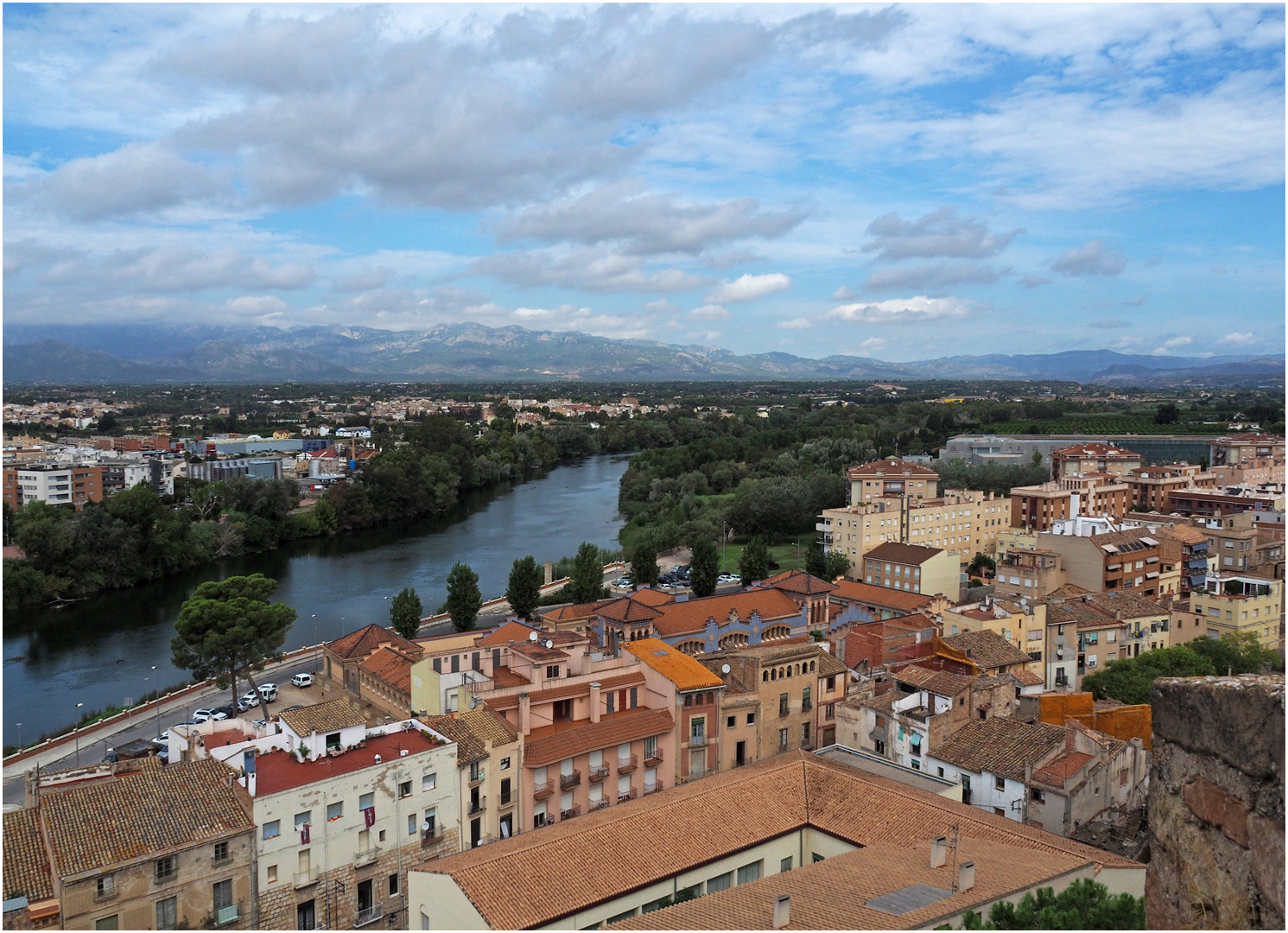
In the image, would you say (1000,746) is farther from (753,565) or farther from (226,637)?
(753,565)

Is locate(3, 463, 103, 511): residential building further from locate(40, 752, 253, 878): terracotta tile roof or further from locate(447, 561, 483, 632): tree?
locate(40, 752, 253, 878): terracotta tile roof

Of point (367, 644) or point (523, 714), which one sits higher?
point (523, 714)

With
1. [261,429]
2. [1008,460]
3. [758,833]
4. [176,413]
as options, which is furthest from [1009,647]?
[176,413]

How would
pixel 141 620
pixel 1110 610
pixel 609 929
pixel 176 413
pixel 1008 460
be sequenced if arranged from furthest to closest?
pixel 176 413
pixel 1008 460
pixel 141 620
pixel 1110 610
pixel 609 929

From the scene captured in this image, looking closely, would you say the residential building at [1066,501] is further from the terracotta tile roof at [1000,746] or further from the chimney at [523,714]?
the chimney at [523,714]

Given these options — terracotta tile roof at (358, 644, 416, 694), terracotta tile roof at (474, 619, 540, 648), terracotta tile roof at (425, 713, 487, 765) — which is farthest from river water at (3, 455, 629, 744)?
terracotta tile roof at (425, 713, 487, 765)

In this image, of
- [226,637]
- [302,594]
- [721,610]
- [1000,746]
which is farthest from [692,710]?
[302,594]

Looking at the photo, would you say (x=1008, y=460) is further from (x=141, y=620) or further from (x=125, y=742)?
(x=125, y=742)
